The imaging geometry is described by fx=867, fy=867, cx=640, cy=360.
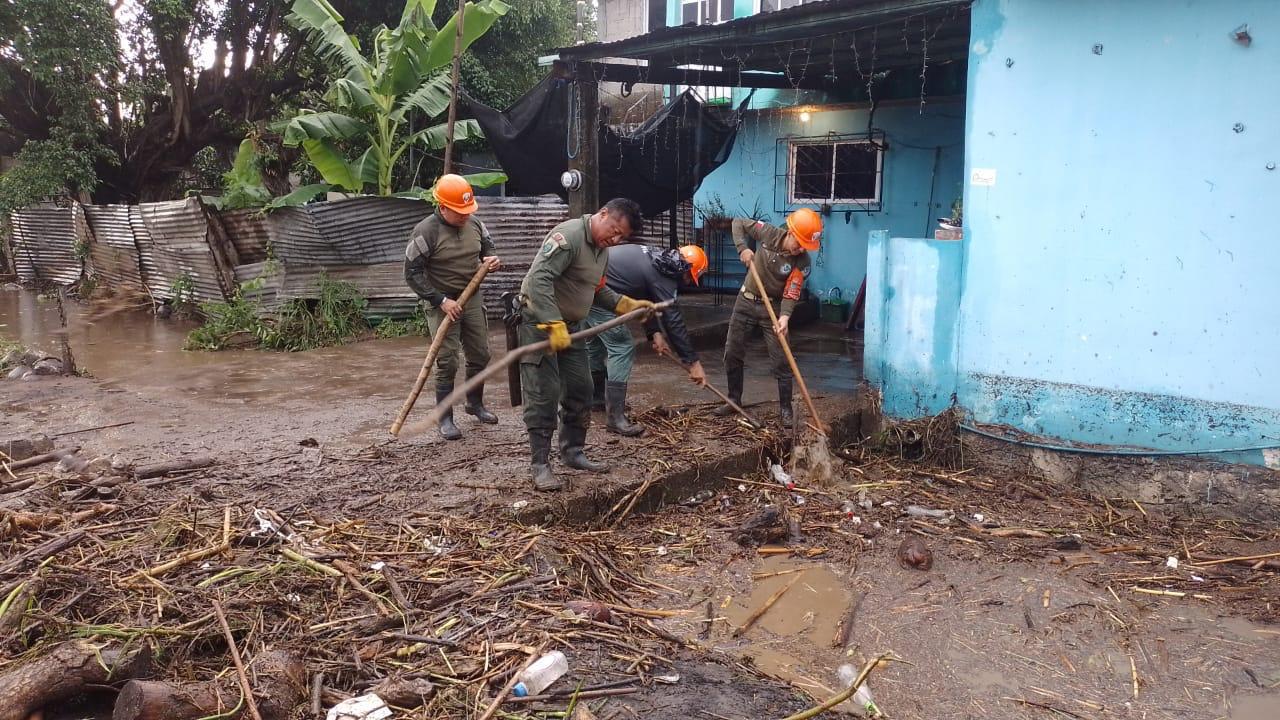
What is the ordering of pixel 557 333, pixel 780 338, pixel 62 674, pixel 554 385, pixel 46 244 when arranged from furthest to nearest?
1. pixel 46 244
2. pixel 780 338
3. pixel 554 385
4. pixel 557 333
5. pixel 62 674

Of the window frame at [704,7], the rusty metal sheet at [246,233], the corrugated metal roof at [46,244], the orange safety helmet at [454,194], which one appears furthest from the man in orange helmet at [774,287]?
the corrugated metal roof at [46,244]

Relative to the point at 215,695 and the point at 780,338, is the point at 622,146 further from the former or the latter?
the point at 215,695

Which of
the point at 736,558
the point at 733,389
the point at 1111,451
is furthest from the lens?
the point at 733,389

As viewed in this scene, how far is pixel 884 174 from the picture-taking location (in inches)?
470

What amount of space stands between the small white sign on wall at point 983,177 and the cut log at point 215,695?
5425mm

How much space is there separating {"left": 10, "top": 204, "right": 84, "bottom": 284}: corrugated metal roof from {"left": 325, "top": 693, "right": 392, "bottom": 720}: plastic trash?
15219 millimetres

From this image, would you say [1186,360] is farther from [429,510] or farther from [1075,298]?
[429,510]

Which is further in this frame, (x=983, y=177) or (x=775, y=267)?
→ (x=775, y=267)

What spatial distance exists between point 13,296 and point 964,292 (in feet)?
52.8

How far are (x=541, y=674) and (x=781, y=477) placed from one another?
3304 mm

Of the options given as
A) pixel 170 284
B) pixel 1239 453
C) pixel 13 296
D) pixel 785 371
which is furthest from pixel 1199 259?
pixel 13 296

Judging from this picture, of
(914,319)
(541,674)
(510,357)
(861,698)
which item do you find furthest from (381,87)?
(861,698)

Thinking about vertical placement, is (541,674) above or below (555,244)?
below

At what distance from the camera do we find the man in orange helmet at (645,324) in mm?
6246
